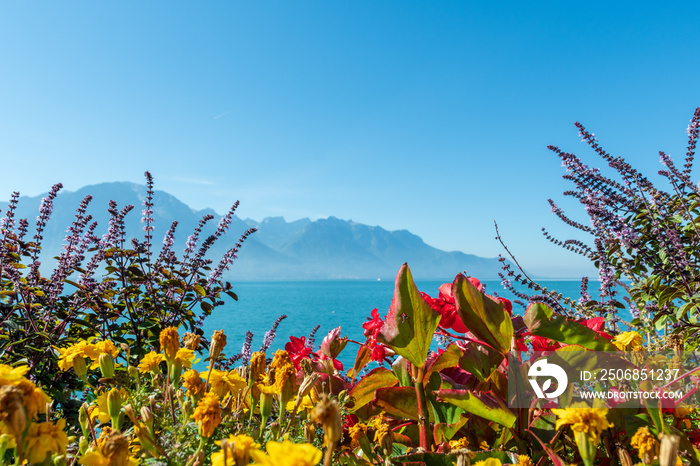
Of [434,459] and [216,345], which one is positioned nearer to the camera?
A: [434,459]

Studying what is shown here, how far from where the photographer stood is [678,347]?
37.8 inches

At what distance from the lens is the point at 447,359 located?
0.95 m

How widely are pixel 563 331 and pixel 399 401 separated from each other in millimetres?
375

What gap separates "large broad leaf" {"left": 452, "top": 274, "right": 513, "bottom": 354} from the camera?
0.84 metres

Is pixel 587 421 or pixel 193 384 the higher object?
pixel 587 421

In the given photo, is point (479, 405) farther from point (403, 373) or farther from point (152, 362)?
point (152, 362)

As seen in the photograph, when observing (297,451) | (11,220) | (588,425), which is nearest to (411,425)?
(588,425)

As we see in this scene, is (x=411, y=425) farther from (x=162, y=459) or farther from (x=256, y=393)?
(x=162, y=459)

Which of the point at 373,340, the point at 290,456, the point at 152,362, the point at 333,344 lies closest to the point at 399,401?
the point at 373,340

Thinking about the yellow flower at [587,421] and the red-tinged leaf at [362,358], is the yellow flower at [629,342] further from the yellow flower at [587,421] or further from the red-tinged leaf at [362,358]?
the red-tinged leaf at [362,358]

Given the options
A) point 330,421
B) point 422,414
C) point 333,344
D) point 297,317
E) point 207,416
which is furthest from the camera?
point 297,317

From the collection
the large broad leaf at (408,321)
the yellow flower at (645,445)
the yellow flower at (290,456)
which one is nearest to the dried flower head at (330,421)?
the yellow flower at (290,456)

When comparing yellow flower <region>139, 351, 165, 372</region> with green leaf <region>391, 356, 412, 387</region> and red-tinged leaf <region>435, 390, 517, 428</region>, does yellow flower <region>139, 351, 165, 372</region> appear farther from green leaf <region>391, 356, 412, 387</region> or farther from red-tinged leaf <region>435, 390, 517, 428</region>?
red-tinged leaf <region>435, 390, 517, 428</region>

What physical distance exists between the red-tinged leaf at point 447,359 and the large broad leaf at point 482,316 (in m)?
0.10
